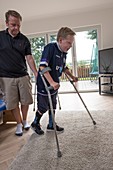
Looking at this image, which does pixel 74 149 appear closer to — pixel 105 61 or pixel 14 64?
pixel 14 64

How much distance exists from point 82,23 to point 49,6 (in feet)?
3.83

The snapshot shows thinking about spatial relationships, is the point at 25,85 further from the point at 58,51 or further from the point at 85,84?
the point at 85,84

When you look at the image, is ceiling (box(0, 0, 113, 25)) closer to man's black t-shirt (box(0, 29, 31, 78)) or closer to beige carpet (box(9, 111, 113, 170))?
man's black t-shirt (box(0, 29, 31, 78))

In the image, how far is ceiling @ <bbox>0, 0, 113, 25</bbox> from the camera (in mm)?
3605

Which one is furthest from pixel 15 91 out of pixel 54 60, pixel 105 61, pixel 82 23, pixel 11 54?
pixel 82 23

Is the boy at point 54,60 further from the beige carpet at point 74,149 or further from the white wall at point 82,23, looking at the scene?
the white wall at point 82,23

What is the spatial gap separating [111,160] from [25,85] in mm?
1310

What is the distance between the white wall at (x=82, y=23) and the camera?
4.47m

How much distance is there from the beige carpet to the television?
92.7 inches

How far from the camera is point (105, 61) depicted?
4391 mm

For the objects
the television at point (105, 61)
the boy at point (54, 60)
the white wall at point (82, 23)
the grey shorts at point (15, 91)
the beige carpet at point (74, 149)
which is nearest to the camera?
the beige carpet at point (74, 149)

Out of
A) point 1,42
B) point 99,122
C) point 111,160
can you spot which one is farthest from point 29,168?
point 1,42

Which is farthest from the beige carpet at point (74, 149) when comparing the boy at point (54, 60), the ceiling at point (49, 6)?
the ceiling at point (49, 6)

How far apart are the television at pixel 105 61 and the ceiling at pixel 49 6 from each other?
1157mm
